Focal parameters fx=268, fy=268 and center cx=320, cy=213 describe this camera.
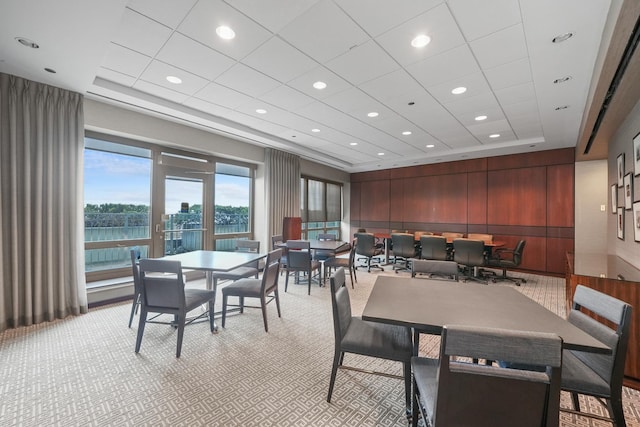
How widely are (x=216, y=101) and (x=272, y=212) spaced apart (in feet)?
9.65

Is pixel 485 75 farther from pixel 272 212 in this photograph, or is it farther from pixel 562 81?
pixel 272 212

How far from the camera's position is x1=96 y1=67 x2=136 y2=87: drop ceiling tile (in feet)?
10.0

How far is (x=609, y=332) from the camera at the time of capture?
4.77ft

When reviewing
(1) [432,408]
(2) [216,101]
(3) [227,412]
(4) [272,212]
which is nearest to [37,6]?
(2) [216,101]

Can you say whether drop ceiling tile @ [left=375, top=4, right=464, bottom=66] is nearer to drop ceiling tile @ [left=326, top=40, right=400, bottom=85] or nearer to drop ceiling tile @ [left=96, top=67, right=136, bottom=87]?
drop ceiling tile @ [left=326, top=40, right=400, bottom=85]

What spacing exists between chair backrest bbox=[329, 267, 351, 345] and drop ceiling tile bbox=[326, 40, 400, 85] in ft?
6.96

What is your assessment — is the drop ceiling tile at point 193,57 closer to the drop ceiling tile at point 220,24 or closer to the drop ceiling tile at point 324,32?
the drop ceiling tile at point 220,24

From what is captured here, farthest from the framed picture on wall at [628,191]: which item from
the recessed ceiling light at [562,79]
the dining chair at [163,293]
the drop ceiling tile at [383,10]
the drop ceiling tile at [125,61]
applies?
the drop ceiling tile at [125,61]

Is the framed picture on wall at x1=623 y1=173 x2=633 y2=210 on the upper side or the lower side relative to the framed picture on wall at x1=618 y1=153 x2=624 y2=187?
lower

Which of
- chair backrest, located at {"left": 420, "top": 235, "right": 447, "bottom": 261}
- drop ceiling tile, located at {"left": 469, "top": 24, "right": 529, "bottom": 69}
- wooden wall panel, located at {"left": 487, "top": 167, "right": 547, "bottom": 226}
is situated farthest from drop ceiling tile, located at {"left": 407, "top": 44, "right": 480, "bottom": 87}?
wooden wall panel, located at {"left": 487, "top": 167, "right": 547, "bottom": 226}

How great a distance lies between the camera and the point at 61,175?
3336 millimetres

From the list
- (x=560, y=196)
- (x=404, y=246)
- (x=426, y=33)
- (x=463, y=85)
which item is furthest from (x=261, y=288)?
(x=560, y=196)

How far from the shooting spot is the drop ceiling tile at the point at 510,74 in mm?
2817

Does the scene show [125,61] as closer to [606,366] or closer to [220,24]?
[220,24]
